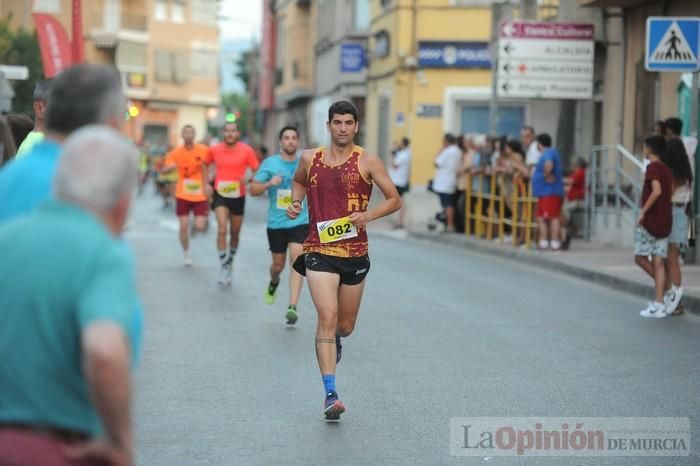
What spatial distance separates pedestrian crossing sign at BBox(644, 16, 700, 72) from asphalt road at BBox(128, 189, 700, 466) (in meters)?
2.82

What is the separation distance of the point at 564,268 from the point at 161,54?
215 ft

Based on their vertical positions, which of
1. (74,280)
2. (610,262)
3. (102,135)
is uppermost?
(102,135)

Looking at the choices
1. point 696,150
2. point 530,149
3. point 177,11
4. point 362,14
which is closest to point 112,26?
point 177,11

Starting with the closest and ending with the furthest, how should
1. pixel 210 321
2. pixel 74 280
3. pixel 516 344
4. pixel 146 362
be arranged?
pixel 74 280
pixel 146 362
pixel 516 344
pixel 210 321

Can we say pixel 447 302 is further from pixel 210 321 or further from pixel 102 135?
pixel 102 135

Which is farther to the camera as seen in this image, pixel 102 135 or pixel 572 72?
pixel 572 72

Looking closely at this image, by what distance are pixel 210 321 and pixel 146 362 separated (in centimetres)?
258

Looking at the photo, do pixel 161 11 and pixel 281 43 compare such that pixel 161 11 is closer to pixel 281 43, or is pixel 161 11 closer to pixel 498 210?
pixel 281 43

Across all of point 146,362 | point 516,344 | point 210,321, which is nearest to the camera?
point 146,362

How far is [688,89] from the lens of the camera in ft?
65.8

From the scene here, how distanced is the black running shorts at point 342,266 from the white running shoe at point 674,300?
20.4 feet

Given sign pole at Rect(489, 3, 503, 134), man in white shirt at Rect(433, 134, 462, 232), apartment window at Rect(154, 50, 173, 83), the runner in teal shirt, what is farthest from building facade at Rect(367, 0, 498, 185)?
apartment window at Rect(154, 50, 173, 83)

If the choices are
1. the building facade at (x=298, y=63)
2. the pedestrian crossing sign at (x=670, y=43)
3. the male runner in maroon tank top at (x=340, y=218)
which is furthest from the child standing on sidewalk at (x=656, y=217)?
the building facade at (x=298, y=63)

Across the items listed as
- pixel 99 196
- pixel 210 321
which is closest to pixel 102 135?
pixel 99 196
